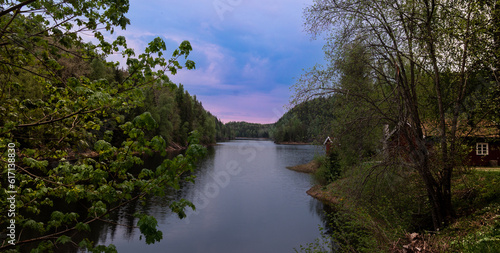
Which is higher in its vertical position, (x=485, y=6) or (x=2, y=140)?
(x=485, y=6)

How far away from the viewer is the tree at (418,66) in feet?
31.6

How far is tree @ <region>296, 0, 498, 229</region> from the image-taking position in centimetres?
964

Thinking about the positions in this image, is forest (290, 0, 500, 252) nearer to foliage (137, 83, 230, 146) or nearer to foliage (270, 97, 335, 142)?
foliage (270, 97, 335, 142)

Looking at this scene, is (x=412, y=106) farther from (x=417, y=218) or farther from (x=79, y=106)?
(x=79, y=106)

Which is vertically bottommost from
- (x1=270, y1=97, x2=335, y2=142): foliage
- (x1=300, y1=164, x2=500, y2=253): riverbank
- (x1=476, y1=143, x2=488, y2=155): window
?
(x1=300, y1=164, x2=500, y2=253): riverbank

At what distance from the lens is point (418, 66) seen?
10750mm

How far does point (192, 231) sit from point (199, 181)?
46.4 ft

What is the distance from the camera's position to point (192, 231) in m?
17.3

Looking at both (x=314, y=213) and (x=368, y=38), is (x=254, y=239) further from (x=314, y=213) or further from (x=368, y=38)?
(x=368, y=38)

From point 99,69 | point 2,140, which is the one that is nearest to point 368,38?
point 2,140

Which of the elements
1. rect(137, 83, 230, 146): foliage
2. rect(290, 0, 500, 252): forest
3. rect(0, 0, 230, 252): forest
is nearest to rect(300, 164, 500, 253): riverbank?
rect(290, 0, 500, 252): forest

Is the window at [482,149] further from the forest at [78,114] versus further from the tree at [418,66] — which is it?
the forest at [78,114]

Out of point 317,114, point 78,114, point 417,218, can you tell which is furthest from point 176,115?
point 78,114

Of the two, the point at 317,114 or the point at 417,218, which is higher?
the point at 317,114
